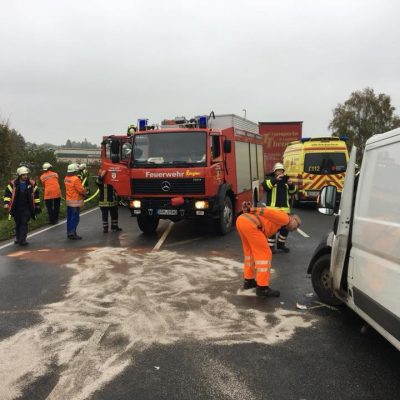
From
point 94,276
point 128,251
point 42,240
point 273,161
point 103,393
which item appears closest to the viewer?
point 103,393

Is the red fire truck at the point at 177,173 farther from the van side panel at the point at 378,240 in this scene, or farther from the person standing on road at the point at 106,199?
the van side panel at the point at 378,240

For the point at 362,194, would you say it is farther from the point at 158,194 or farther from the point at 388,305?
the point at 158,194

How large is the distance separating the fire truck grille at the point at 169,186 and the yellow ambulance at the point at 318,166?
6839 millimetres

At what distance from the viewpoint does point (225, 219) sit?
9.88 meters

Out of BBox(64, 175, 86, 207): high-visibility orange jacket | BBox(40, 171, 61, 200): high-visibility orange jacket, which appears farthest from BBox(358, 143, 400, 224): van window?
BBox(40, 171, 61, 200): high-visibility orange jacket

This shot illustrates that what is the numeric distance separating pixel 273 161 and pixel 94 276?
15.8m

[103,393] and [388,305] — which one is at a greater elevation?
[388,305]

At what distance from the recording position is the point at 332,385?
3211 mm

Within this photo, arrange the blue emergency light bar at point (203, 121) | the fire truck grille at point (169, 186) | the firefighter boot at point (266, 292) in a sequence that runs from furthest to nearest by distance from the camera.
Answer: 1. the blue emergency light bar at point (203, 121)
2. the fire truck grille at point (169, 186)
3. the firefighter boot at point (266, 292)

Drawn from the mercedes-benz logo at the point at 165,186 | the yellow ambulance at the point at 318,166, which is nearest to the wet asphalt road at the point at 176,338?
the mercedes-benz logo at the point at 165,186

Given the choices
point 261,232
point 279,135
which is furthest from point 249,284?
point 279,135

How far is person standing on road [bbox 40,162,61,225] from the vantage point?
12217 mm

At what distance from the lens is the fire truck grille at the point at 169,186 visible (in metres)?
8.94

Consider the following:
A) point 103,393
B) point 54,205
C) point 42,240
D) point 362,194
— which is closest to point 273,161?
point 54,205
